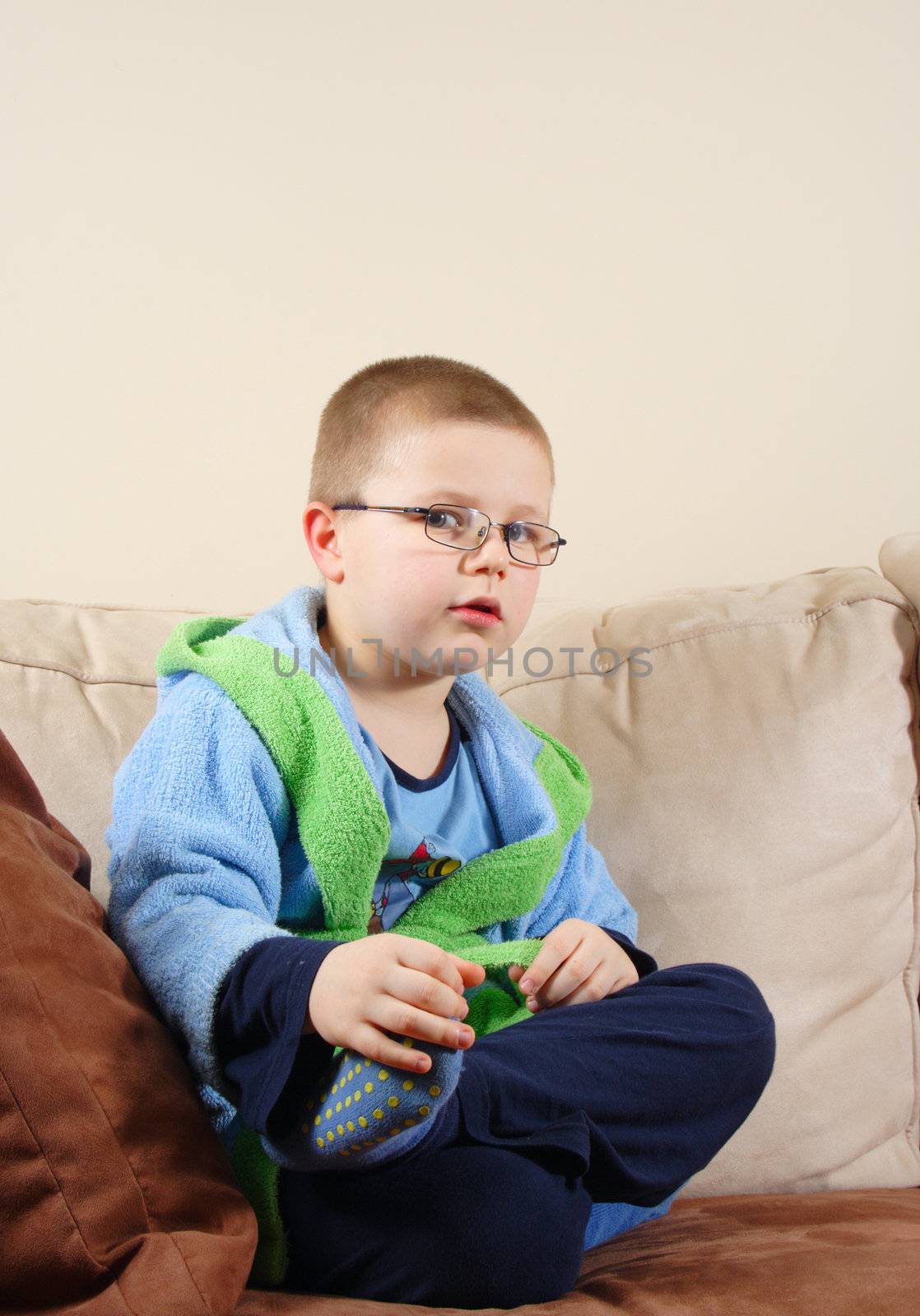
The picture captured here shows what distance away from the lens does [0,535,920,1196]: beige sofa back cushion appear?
3.75 feet

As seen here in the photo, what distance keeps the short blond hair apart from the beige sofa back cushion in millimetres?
299

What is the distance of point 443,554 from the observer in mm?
1014

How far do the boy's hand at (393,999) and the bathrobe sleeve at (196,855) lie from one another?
0.09 meters

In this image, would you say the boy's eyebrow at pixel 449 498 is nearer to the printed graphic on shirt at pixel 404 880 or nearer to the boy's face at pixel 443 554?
the boy's face at pixel 443 554

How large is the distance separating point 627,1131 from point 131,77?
145 cm

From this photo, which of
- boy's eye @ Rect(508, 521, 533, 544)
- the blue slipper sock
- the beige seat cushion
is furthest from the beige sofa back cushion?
the blue slipper sock

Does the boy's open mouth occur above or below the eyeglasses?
below

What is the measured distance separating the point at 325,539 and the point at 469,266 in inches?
29.7

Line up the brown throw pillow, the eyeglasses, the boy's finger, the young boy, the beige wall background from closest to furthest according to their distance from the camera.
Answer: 1. the brown throw pillow
2. the young boy
3. the boy's finger
4. the eyeglasses
5. the beige wall background

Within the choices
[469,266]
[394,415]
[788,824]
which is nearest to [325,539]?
[394,415]

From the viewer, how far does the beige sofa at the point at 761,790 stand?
1.13 metres

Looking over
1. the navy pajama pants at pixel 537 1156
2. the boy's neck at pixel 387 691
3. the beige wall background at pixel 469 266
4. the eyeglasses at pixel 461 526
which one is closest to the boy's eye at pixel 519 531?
the eyeglasses at pixel 461 526

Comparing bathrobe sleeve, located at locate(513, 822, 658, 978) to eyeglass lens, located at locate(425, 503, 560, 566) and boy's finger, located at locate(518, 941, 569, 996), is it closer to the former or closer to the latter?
boy's finger, located at locate(518, 941, 569, 996)

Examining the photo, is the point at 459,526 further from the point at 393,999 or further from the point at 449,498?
the point at 393,999
